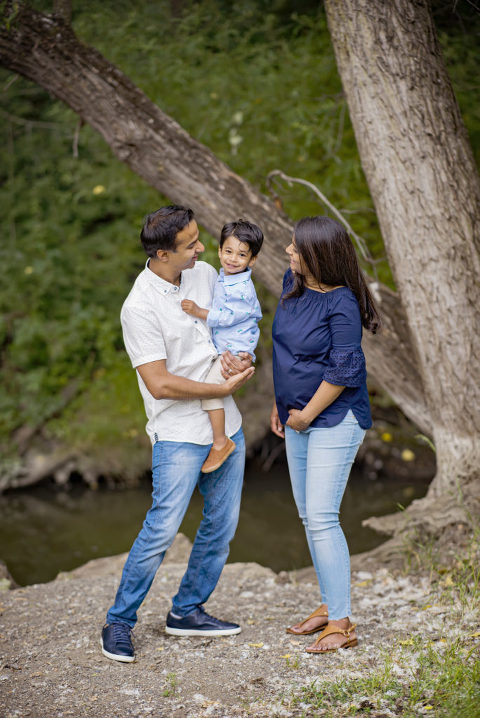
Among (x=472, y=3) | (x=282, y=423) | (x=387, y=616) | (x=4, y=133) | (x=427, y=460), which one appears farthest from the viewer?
(x=4, y=133)

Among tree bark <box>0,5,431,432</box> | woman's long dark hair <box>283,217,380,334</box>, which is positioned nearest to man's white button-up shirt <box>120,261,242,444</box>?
woman's long dark hair <box>283,217,380,334</box>

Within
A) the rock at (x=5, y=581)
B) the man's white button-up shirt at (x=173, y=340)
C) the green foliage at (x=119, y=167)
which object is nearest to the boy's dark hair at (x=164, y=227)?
the man's white button-up shirt at (x=173, y=340)

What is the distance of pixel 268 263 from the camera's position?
4238mm

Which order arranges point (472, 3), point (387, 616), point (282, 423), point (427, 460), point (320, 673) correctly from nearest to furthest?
point (320, 673) < point (282, 423) < point (387, 616) < point (472, 3) < point (427, 460)

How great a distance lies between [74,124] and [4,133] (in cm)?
120

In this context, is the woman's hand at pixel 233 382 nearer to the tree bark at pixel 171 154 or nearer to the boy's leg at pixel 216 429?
the boy's leg at pixel 216 429

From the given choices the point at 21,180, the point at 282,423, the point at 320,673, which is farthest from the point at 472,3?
the point at 21,180

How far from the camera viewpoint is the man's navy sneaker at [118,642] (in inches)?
112

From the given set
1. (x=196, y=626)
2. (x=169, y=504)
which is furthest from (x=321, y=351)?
(x=196, y=626)

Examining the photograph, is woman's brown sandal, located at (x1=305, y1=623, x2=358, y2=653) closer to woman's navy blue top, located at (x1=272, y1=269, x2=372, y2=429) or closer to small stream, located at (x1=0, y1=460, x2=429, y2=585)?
woman's navy blue top, located at (x1=272, y1=269, x2=372, y2=429)

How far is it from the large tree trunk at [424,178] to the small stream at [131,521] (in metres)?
2.14

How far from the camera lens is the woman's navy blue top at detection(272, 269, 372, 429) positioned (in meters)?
2.69

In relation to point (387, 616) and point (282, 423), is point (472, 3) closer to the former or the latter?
point (282, 423)

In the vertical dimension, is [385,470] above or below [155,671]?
below
